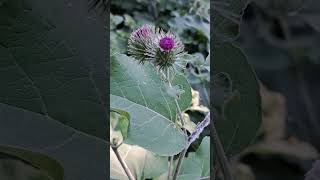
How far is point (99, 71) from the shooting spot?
452mm

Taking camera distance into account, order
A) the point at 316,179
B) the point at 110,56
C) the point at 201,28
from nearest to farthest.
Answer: the point at 316,179 < the point at 110,56 < the point at 201,28

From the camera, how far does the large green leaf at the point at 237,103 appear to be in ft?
1.36

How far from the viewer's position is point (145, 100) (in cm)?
51

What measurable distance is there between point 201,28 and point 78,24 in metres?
0.81

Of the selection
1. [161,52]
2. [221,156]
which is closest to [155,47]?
[161,52]

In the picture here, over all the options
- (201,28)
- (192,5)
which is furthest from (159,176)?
(192,5)

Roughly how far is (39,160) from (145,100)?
143 millimetres

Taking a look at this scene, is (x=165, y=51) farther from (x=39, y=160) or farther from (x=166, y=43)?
(x=39, y=160)

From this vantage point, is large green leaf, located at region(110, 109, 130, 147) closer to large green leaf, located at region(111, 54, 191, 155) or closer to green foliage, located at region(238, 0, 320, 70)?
large green leaf, located at region(111, 54, 191, 155)

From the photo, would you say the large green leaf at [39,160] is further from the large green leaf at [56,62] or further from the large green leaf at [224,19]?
the large green leaf at [224,19]

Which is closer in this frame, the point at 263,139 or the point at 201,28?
the point at 263,139

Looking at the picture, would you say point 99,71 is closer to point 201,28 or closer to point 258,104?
point 258,104

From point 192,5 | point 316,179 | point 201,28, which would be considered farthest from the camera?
point 192,5

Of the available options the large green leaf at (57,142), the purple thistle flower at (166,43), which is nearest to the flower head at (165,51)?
the purple thistle flower at (166,43)
